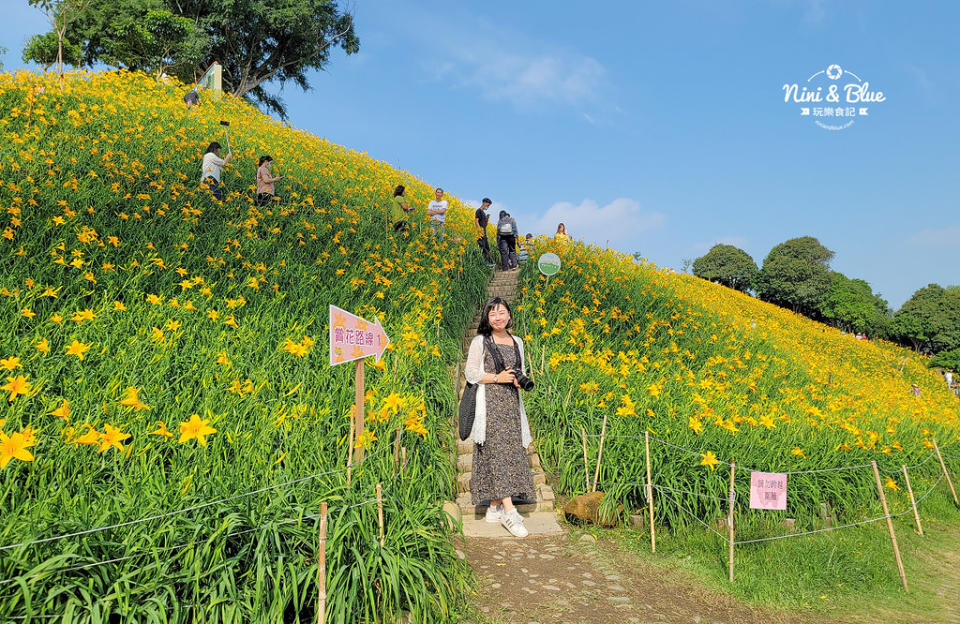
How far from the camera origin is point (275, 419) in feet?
11.2

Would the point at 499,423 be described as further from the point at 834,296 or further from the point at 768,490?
the point at 834,296

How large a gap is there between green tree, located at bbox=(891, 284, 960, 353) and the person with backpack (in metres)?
31.9

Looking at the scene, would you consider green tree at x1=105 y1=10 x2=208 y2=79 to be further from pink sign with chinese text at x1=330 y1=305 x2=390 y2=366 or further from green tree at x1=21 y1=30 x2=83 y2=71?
pink sign with chinese text at x1=330 y1=305 x2=390 y2=366

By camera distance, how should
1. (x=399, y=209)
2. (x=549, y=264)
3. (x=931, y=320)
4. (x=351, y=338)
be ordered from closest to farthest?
1. (x=351, y=338)
2. (x=549, y=264)
3. (x=399, y=209)
4. (x=931, y=320)

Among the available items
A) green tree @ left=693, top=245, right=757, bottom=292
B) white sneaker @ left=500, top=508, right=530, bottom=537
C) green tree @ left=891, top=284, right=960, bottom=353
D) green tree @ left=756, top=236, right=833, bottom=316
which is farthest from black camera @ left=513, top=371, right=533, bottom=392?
green tree @ left=693, top=245, right=757, bottom=292

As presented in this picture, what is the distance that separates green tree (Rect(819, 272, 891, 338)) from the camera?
32.3 meters

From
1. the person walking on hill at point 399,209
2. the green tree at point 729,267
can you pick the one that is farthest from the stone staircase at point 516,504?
the green tree at point 729,267

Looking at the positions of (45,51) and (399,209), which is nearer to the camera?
(399,209)

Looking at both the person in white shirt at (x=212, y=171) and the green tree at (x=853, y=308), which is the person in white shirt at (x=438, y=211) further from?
the green tree at (x=853, y=308)

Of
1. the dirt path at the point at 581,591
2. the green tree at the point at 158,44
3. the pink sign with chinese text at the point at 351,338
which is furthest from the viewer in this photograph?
the green tree at the point at 158,44

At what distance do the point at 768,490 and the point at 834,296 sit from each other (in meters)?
37.1

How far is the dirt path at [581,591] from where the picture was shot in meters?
3.17

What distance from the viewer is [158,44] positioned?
23.3 meters

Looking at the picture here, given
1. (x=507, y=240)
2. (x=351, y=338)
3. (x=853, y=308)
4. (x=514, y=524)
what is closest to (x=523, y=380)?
(x=514, y=524)
